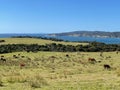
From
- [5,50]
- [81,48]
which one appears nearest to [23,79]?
[5,50]

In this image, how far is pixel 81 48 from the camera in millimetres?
71188

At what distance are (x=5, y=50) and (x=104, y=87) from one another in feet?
165

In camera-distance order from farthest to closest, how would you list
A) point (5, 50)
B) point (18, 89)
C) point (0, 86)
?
point (5, 50) < point (0, 86) < point (18, 89)

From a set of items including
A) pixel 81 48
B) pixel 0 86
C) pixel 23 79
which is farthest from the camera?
pixel 81 48

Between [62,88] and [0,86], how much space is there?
11.2 ft

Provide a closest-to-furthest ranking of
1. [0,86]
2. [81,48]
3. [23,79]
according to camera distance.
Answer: [0,86]
[23,79]
[81,48]

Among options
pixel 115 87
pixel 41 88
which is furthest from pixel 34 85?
pixel 115 87

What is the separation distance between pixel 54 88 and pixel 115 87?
3.11 meters

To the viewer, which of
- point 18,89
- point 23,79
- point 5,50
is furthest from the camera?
point 5,50

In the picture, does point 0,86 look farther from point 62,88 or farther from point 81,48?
point 81,48

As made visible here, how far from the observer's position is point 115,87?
1670 centimetres

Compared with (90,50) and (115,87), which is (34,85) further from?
(90,50)

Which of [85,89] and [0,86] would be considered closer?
[85,89]

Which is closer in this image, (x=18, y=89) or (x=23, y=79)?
(x=18, y=89)
